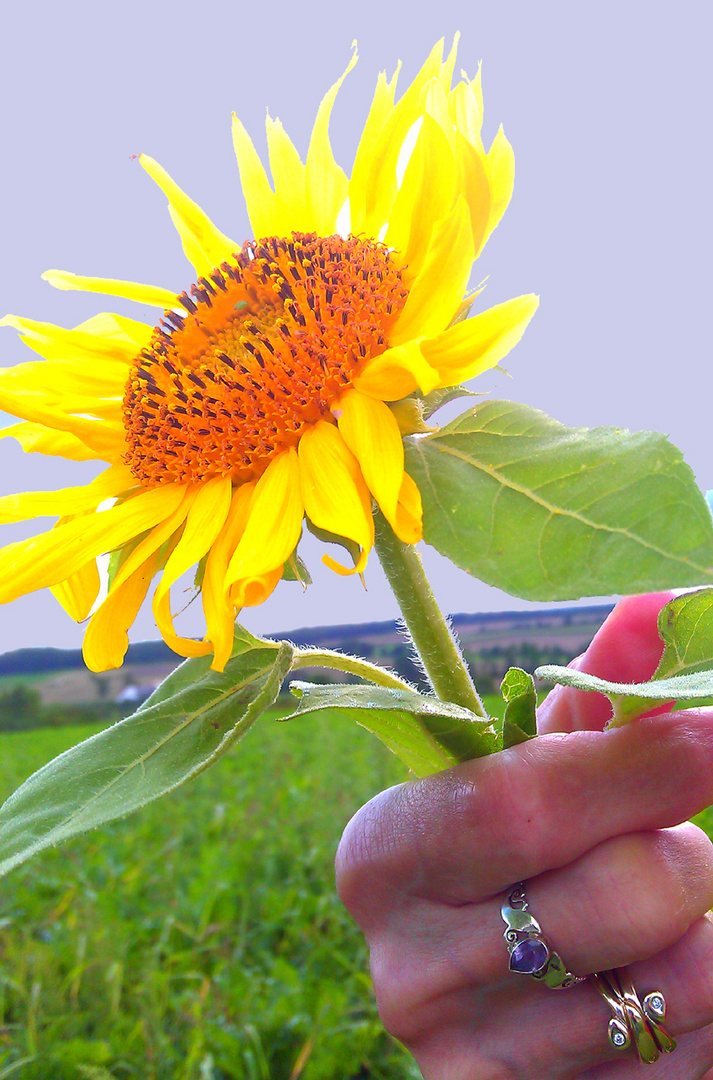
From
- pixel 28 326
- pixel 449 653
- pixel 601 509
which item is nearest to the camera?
pixel 601 509

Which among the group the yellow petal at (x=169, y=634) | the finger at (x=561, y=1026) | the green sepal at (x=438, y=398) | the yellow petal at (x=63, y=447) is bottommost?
the finger at (x=561, y=1026)

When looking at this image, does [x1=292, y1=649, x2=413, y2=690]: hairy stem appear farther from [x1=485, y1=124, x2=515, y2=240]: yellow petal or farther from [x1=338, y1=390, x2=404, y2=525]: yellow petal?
[x1=485, y1=124, x2=515, y2=240]: yellow petal

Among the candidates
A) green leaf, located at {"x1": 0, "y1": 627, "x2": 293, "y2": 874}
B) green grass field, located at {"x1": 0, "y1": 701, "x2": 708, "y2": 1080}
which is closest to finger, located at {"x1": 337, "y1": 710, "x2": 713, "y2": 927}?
green leaf, located at {"x1": 0, "y1": 627, "x2": 293, "y2": 874}

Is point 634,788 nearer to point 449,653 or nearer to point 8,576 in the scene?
point 449,653

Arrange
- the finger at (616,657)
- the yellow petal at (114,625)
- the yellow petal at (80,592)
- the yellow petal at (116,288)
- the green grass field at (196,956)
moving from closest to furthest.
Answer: the yellow petal at (114,625) < the yellow petal at (80,592) < the yellow petal at (116,288) < the finger at (616,657) < the green grass field at (196,956)

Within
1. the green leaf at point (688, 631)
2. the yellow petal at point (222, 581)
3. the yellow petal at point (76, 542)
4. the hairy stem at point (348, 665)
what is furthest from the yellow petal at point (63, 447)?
the green leaf at point (688, 631)

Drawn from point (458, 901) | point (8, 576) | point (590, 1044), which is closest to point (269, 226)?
point (8, 576)

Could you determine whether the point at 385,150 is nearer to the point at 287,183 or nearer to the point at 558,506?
the point at 287,183

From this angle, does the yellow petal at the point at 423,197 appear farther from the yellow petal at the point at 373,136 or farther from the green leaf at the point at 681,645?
the green leaf at the point at 681,645
